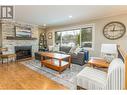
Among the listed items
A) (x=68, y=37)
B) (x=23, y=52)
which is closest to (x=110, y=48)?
(x=68, y=37)

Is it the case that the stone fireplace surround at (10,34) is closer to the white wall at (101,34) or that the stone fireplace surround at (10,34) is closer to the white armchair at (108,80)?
the white wall at (101,34)

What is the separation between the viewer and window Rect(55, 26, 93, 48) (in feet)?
17.1

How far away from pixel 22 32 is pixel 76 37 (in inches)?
120

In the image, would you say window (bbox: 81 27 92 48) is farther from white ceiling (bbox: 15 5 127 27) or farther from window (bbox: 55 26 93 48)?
white ceiling (bbox: 15 5 127 27)

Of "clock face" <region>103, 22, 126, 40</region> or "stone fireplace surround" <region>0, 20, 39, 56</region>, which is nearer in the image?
"clock face" <region>103, 22, 126, 40</region>

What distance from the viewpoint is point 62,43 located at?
6609mm

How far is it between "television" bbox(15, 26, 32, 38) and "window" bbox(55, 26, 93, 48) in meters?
1.84

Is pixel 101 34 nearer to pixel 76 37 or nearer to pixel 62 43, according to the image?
pixel 76 37

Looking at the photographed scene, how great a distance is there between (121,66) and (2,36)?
529 cm

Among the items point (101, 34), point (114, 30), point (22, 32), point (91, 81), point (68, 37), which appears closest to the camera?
point (91, 81)

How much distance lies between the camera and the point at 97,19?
185 inches

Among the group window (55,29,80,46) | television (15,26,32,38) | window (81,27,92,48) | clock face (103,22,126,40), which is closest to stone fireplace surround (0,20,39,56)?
television (15,26,32,38)

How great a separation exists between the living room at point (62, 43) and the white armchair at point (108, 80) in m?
0.02
